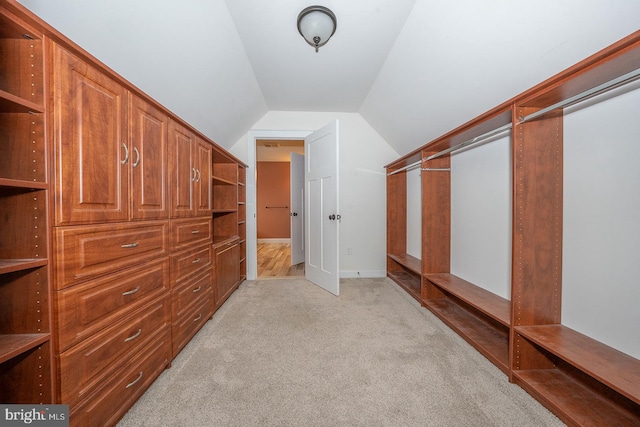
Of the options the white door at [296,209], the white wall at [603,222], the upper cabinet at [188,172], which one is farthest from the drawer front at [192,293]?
the white wall at [603,222]

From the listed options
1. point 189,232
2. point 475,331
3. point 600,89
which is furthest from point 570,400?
point 189,232

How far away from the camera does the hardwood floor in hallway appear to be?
3.92 metres

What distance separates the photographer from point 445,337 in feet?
6.46

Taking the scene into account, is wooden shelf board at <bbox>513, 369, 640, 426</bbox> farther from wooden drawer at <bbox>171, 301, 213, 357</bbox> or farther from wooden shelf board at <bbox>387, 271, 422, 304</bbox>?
wooden drawer at <bbox>171, 301, 213, 357</bbox>

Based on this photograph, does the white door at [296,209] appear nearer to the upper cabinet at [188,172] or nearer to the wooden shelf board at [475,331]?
the upper cabinet at [188,172]

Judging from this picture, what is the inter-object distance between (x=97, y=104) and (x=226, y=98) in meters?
1.73

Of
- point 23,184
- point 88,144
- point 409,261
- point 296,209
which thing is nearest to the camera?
point 23,184

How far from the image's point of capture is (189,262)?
186 cm

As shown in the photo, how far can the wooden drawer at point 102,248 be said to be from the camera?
94 centimetres

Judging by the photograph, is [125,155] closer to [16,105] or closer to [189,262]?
[16,105]

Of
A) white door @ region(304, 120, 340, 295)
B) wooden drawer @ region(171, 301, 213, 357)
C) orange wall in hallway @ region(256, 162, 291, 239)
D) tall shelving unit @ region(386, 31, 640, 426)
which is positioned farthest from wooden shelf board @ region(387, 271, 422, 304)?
orange wall in hallway @ region(256, 162, 291, 239)

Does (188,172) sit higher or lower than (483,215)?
higher

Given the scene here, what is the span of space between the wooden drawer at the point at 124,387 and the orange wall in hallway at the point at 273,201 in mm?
5449

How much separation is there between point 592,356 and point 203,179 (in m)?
2.67
